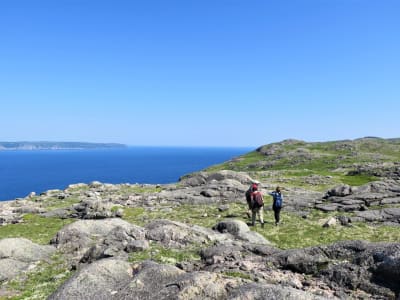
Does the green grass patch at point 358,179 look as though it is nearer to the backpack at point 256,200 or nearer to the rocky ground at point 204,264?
the rocky ground at point 204,264

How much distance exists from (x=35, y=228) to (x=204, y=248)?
27874 millimetres

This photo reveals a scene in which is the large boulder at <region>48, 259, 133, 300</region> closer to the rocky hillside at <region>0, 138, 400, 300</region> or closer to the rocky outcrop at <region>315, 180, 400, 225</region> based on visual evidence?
the rocky hillside at <region>0, 138, 400, 300</region>

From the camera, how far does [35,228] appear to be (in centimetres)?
4419

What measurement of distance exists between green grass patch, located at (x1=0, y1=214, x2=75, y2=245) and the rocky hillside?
0.14 metres

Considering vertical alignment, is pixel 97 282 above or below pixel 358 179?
above

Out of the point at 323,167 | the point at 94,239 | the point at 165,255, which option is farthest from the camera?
the point at 323,167

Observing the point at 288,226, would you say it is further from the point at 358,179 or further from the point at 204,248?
the point at 358,179

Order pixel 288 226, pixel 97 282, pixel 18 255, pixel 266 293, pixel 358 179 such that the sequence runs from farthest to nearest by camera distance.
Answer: pixel 358 179, pixel 288 226, pixel 18 255, pixel 97 282, pixel 266 293

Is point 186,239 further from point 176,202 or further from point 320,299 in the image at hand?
point 176,202

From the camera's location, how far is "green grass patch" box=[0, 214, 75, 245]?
130 feet

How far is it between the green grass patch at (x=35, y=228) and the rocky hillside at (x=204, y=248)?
0.46 feet

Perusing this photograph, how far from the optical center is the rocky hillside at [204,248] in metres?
16.7

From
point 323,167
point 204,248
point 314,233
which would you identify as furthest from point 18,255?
point 323,167

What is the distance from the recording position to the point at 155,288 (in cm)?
1642
